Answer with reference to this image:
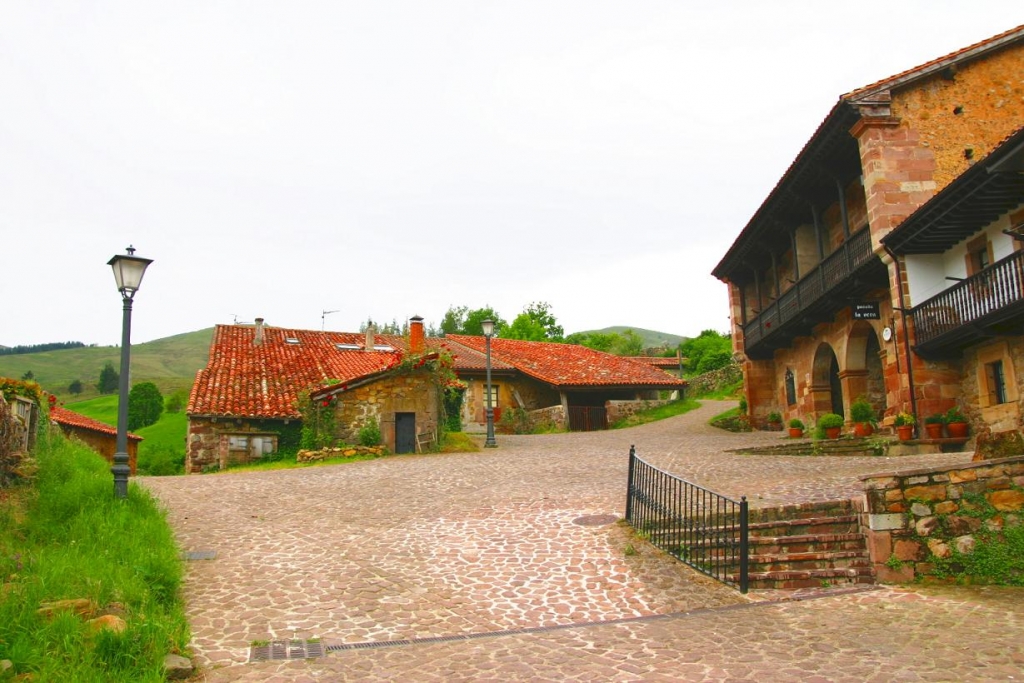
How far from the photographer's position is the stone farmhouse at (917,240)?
14.9 m

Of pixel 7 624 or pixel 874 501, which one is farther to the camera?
pixel 874 501

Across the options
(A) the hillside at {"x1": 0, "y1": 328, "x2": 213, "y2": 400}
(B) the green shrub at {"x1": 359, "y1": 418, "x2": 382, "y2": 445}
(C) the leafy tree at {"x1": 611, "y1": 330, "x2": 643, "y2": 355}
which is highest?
(A) the hillside at {"x1": 0, "y1": 328, "x2": 213, "y2": 400}

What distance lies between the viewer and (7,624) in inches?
231

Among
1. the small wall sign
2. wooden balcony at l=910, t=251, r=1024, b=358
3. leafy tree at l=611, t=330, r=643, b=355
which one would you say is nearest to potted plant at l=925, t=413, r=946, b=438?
wooden balcony at l=910, t=251, r=1024, b=358

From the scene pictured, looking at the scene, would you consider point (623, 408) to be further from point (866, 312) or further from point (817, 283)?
point (866, 312)

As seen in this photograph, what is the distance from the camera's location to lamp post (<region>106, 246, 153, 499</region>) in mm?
9609

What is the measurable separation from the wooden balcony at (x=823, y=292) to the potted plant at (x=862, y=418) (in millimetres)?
2765

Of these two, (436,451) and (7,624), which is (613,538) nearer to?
(7,624)

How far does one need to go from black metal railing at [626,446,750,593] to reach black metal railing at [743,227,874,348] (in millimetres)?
10679

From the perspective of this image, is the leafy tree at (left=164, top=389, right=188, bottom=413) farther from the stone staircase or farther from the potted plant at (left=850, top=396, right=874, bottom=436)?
the stone staircase

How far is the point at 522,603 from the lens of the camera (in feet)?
26.3

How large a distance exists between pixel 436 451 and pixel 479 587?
13203 millimetres

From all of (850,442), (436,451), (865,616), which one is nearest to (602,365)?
(436,451)

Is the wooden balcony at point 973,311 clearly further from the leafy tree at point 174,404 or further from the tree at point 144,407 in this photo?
the leafy tree at point 174,404
